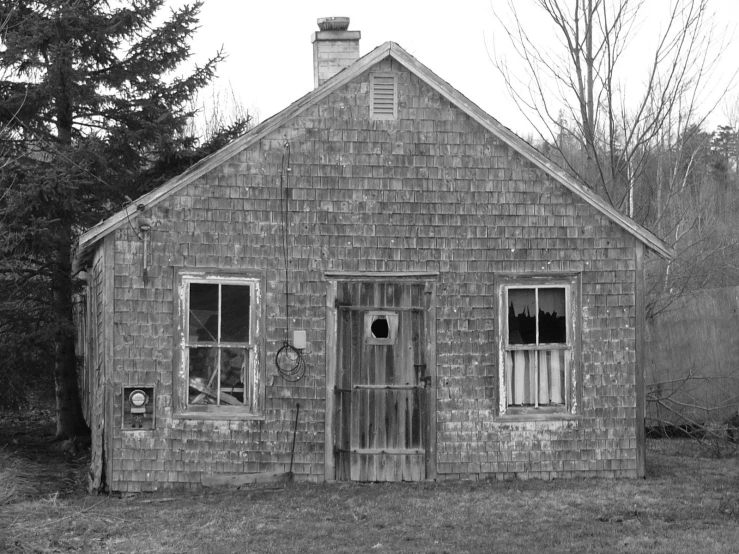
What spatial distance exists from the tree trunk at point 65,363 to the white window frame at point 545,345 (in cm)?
807

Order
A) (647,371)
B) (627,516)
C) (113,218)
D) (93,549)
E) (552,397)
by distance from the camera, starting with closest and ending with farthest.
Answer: (93,549) < (627,516) < (113,218) < (552,397) < (647,371)

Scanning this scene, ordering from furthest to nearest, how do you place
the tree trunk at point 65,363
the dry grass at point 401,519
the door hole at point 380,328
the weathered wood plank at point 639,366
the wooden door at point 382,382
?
the tree trunk at point 65,363, the weathered wood plank at point 639,366, the door hole at point 380,328, the wooden door at point 382,382, the dry grass at point 401,519

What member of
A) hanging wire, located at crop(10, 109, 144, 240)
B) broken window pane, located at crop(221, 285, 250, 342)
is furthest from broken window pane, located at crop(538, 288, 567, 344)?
hanging wire, located at crop(10, 109, 144, 240)

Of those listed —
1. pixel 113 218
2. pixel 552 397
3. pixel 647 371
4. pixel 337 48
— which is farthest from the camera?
pixel 647 371

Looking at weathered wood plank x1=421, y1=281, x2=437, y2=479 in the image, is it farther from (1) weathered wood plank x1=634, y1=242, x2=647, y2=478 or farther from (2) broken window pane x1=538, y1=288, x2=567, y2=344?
(1) weathered wood plank x1=634, y1=242, x2=647, y2=478

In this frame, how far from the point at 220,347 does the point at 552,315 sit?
14.0 feet

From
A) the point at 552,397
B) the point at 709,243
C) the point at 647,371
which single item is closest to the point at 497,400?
the point at 552,397

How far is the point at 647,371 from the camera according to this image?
2036 cm

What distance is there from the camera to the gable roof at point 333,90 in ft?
40.6

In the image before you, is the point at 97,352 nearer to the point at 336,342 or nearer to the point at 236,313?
the point at 236,313

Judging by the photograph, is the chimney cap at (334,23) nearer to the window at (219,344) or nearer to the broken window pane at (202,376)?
the window at (219,344)

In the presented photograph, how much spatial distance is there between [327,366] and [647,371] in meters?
9.82

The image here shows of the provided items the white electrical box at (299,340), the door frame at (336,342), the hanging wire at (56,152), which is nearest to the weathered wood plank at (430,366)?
the door frame at (336,342)

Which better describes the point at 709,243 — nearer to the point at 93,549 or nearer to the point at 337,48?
the point at 337,48
